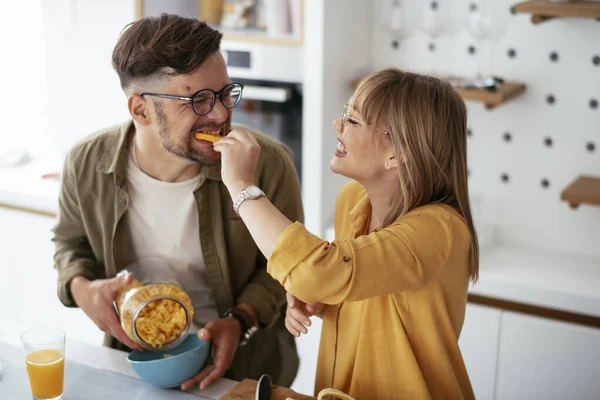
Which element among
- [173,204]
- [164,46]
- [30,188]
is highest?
[164,46]

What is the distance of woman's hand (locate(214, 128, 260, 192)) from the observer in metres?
1.48

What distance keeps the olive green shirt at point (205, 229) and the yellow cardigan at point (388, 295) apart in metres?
0.28

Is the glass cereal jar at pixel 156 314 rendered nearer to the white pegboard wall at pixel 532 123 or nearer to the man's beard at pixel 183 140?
the man's beard at pixel 183 140

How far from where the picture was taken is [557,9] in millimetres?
2299

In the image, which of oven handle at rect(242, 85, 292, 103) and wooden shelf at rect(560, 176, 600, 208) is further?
oven handle at rect(242, 85, 292, 103)

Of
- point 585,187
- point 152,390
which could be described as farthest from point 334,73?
point 152,390

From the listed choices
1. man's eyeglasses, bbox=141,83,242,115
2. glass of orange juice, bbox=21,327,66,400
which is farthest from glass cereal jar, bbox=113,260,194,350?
man's eyeglasses, bbox=141,83,242,115

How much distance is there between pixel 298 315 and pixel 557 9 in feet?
4.22

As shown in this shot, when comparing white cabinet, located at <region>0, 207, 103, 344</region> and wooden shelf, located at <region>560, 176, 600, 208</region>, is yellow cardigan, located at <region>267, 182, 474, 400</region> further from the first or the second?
white cabinet, located at <region>0, 207, 103, 344</region>

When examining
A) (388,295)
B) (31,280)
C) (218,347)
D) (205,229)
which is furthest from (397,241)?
(31,280)

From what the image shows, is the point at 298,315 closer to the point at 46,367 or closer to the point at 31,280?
the point at 46,367

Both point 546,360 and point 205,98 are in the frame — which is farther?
point 546,360

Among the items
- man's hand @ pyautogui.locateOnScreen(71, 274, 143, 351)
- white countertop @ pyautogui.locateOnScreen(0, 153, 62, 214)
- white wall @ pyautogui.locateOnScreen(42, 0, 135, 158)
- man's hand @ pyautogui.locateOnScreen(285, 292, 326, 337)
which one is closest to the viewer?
man's hand @ pyautogui.locateOnScreen(285, 292, 326, 337)

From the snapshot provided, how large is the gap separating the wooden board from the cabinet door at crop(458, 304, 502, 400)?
1.05 m
